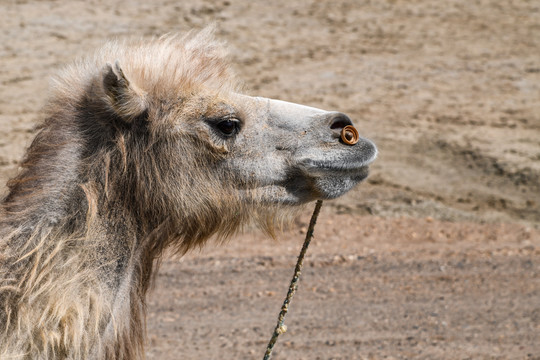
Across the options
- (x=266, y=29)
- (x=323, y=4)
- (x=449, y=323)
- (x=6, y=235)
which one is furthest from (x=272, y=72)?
(x=6, y=235)

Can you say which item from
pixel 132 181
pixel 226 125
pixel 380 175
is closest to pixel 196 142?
pixel 226 125

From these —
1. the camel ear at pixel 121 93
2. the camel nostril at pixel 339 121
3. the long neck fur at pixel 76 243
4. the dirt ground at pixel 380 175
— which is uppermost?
the camel ear at pixel 121 93

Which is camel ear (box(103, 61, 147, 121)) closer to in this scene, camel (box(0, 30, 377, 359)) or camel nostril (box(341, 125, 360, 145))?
camel (box(0, 30, 377, 359))

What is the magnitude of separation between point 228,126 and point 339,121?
521mm

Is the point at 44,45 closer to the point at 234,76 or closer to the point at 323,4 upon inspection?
the point at 323,4

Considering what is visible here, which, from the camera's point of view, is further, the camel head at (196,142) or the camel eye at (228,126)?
the camel eye at (228,126)

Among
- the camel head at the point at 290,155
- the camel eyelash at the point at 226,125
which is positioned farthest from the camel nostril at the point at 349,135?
the camel eyelash at the point at 226,125

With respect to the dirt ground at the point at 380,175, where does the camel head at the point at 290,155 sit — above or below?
above

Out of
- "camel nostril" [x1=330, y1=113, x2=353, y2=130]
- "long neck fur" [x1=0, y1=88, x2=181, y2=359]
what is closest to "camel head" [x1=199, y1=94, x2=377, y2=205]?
"camel nostril" [x1=330, y1=113, x2=353, y2=130]

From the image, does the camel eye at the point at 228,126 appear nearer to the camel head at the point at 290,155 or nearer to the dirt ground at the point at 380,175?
the camel head at the point at 290,155

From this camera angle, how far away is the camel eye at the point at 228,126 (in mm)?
3436

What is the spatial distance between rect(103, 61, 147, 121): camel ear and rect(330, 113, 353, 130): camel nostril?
0.87 metres

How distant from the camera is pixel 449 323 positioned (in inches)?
231

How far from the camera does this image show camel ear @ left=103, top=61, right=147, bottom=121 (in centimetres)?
320
